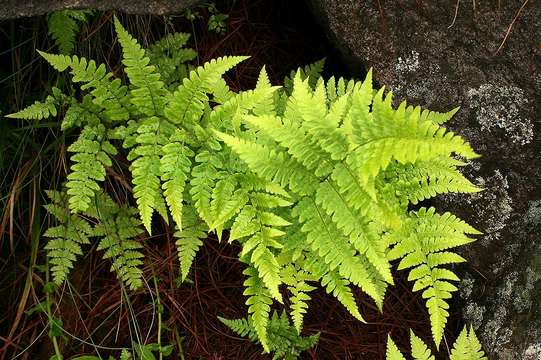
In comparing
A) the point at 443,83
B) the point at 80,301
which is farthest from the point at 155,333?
the point at 443,83

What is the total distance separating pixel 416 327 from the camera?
4.29 m

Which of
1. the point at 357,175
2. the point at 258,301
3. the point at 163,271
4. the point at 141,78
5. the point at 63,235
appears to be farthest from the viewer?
the point at 163,271

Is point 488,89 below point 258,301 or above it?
above

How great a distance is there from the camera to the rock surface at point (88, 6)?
3.09 m

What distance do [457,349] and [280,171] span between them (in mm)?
1650

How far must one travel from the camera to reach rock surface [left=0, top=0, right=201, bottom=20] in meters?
3.09

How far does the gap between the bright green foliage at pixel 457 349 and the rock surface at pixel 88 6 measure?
224 centimetres

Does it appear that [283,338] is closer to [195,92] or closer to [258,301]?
[258,301]

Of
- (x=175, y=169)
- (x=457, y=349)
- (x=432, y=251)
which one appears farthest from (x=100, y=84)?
(x=457, y=349)

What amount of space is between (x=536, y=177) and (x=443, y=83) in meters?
0.82

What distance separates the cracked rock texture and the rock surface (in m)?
0.91

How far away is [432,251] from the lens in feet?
10.5

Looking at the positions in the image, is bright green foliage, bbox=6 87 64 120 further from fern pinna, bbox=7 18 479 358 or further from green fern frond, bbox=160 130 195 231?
green fern frond, bbox=160 130 195 231

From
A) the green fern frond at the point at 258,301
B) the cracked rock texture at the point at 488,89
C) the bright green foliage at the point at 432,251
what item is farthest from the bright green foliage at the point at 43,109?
the bright green foliage at the point at 432,251
